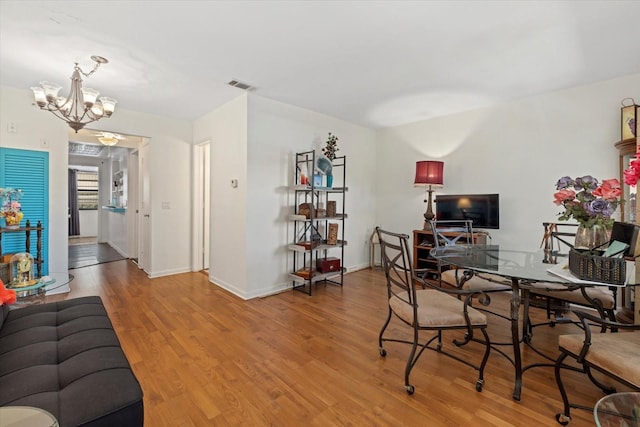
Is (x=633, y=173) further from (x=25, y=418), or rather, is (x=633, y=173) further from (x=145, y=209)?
(x=145, y=209)

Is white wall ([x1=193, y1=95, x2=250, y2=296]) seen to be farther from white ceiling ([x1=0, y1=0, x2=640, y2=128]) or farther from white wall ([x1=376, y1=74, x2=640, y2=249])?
white wall ([x1=376, y1=74, x2=640, y2=249])

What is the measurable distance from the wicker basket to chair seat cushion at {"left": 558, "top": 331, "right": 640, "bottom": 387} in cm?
29

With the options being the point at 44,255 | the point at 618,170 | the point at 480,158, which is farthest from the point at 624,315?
the point at 44,255

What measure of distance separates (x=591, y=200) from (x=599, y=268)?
1.35 ft

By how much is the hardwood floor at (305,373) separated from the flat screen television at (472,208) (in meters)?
1.02

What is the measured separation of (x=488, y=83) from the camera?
10.4ft

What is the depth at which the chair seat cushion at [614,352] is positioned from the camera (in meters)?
1.30

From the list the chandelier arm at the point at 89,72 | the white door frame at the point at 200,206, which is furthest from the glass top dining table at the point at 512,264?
the white door frame at the point at 200,206

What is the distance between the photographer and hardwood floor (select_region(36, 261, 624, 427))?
1.61 metres

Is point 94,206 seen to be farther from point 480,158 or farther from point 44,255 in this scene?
point 480,158

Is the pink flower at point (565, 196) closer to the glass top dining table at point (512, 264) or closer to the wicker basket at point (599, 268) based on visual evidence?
the wicker basket at point (599, 268)

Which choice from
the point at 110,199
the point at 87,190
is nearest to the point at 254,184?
the point at 110,199

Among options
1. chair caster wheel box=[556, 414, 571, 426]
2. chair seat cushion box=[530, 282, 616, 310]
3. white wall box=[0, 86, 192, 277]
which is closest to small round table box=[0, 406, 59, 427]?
chair caster wheel box=[556, 414, 571, 426]

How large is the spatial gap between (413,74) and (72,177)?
1007 cm
